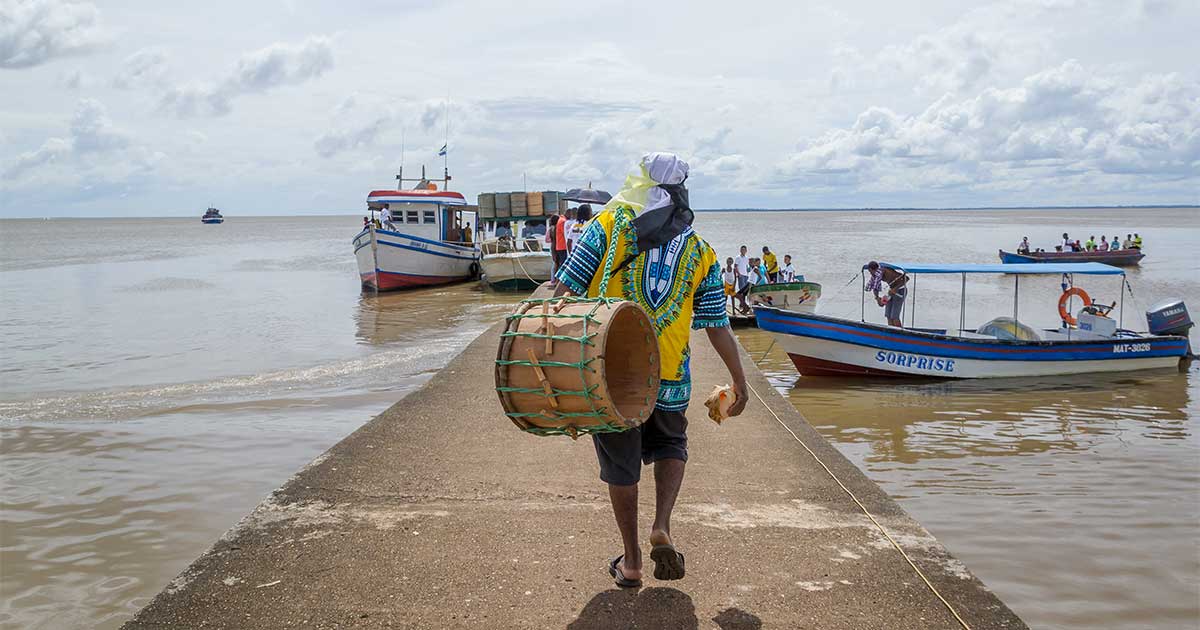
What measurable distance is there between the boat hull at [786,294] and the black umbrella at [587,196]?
3.52 meters

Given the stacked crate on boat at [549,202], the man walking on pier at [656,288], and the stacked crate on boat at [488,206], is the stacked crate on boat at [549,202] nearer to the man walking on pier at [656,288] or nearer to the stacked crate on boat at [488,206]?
the stacked crate on boat at [488,206]

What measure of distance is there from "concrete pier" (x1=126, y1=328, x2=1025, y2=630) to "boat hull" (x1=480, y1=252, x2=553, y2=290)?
62.1 ft

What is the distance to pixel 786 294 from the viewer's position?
1788 centimetres

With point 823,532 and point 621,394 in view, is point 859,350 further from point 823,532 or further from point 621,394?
point 621,394

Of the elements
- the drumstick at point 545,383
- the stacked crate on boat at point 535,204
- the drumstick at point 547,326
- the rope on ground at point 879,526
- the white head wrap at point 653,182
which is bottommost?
the rope on ground at point 879,526

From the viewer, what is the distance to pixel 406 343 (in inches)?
627

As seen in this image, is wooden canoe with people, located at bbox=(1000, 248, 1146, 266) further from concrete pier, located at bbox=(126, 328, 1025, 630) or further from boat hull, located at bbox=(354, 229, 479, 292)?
concrete pier, located at bbox=(126, 328, 1025, 630)

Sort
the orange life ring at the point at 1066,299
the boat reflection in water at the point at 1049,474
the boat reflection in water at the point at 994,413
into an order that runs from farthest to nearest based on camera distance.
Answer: the orange life ring at the point at 1066,299
the boat reflection in water at the point at 994,413
the boat reflection in water at the point at 1049,474

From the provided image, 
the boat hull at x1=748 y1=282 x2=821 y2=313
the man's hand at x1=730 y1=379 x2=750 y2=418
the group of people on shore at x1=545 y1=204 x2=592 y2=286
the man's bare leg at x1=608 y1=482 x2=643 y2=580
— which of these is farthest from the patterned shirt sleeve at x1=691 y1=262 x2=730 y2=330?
the boat hull at x1=748 y1=282 x2=821 y2=313

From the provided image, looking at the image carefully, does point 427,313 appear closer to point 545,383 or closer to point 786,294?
point 786,294

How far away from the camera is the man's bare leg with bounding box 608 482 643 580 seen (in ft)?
11.2

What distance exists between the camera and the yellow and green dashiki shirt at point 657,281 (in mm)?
3434

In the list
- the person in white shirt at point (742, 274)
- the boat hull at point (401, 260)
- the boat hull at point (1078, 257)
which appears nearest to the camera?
the person in white shirt at point (742, 274)

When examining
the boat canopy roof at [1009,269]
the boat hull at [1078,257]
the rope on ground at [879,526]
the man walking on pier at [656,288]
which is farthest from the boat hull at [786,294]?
the boat hull at [1078,257]
